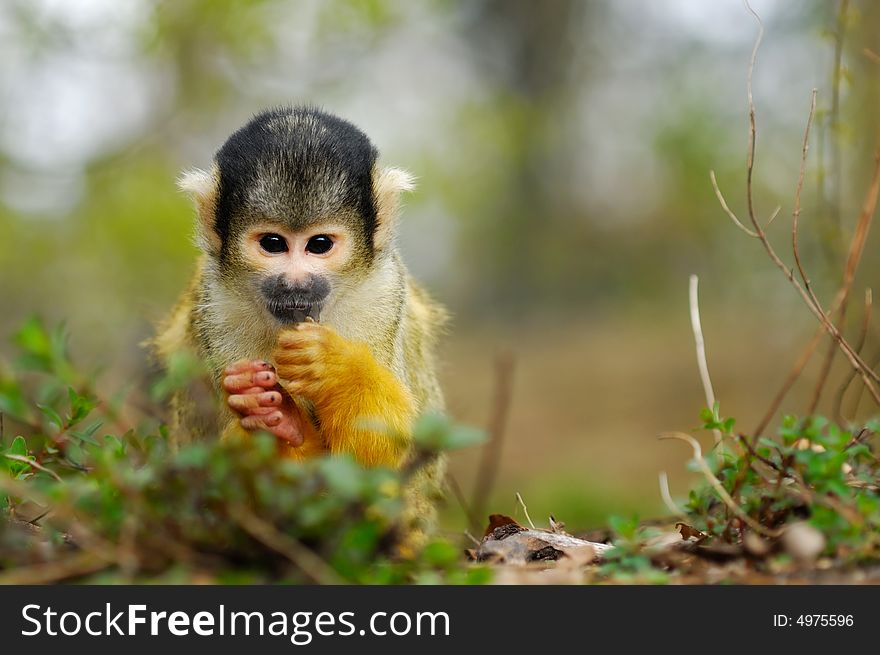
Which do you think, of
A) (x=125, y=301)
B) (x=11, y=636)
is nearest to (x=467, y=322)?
(x=125, y=301)

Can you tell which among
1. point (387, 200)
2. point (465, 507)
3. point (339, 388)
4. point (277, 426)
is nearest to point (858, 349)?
point (465, 507)

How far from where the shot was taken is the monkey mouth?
3521 millimetres

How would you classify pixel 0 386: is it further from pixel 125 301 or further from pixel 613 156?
pixel 613 156

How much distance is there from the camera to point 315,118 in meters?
3.83

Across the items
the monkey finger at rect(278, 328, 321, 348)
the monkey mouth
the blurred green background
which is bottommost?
the monkey finger at rect(278, 328, 321, 348)

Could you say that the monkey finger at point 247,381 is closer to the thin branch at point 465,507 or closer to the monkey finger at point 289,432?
the monkey finger at point 289,432

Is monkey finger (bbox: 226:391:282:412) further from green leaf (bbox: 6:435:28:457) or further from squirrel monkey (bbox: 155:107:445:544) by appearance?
green leaf (bbox: 6:435:28:457)

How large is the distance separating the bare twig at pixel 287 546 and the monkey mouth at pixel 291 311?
1645 millimetres

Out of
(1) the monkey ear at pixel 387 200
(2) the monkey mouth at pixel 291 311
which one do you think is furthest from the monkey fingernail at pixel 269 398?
(1) the monkey ear at pixel 387 200

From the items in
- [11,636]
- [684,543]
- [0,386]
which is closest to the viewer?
[11,636]

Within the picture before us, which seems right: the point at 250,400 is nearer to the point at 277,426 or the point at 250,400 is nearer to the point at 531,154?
the point at 277,426

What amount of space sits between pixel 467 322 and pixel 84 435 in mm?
13214

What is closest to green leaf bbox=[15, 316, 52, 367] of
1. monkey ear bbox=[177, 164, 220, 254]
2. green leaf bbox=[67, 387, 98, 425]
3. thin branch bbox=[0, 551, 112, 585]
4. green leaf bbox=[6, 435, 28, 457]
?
green leaf bbox=[67, 387, 98, 425]

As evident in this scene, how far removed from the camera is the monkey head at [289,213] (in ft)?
11.7
